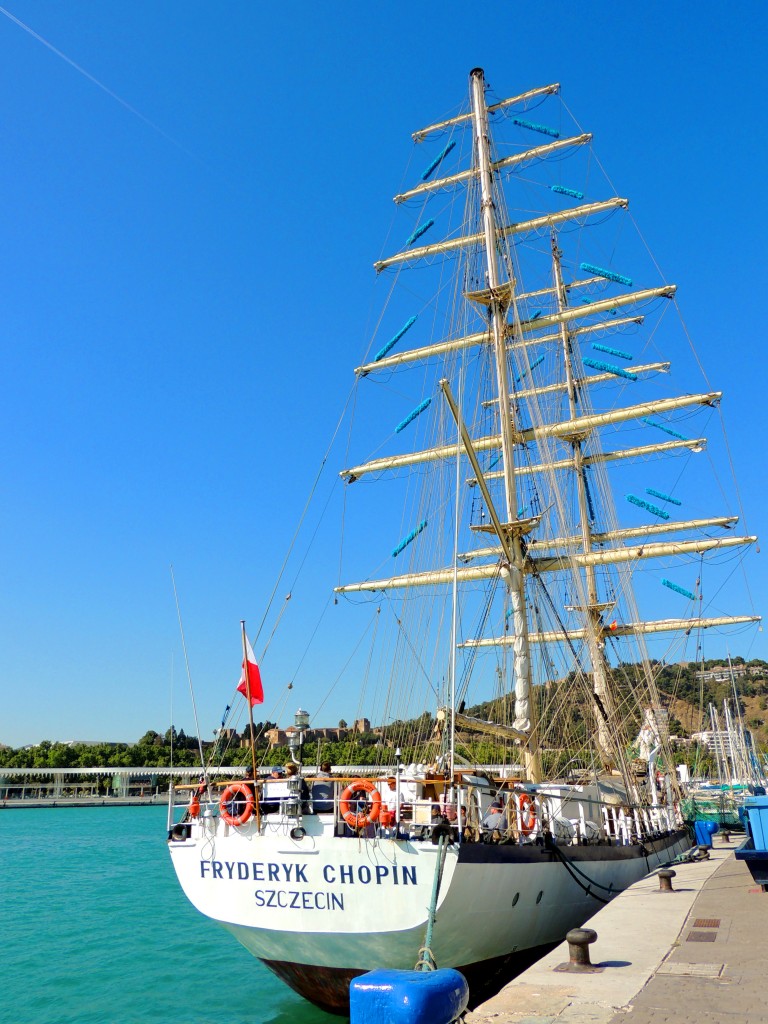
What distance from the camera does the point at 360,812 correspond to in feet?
42.9

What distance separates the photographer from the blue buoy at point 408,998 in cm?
642

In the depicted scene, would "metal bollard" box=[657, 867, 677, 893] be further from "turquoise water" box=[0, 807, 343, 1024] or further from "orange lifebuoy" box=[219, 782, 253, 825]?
"orange lifebuoy" box=[219, 782, 253, 825]

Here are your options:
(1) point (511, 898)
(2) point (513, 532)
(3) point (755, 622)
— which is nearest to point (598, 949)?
(1) point (511, 898)

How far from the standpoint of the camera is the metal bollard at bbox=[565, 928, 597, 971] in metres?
10.3

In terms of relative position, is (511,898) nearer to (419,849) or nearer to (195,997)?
(419,849)

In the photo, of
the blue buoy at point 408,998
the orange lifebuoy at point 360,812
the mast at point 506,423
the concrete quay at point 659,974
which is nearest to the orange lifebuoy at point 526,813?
the concrete quay at point 659,974

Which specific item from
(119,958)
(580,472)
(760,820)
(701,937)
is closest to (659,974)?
(701,937)

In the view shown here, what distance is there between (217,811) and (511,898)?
5628mm

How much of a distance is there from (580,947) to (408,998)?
4.93 m

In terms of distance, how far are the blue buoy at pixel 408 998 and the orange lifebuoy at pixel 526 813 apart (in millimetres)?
8863

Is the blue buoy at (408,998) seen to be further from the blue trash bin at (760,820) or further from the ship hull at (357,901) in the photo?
the blue trash bin at (760,820)

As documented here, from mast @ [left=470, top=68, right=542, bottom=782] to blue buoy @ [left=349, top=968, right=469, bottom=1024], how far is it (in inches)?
649

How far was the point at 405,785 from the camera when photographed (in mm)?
15117

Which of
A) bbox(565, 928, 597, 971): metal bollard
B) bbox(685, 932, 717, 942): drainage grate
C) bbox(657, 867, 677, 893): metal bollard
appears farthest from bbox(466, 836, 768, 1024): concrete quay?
bbox(657, 867, 677, 893): metal bollard
